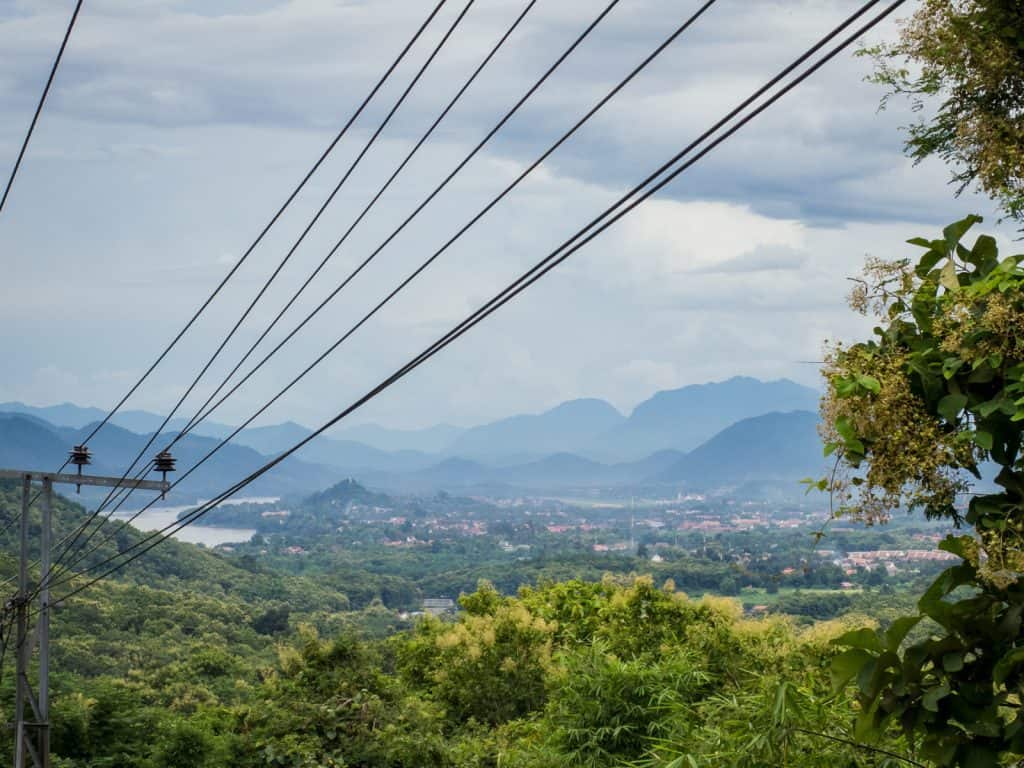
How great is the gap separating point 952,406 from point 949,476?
0.19 m

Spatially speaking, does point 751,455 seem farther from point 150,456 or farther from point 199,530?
point 199,530

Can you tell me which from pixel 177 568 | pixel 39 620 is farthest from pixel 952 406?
pixel 177 568

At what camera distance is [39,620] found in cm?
807

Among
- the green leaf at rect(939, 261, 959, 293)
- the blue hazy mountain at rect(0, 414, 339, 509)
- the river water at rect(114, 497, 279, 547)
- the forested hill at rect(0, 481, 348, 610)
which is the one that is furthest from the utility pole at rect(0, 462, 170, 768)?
the river water at rect(114, 497, 279, 547)

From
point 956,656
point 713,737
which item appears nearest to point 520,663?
point 713,737

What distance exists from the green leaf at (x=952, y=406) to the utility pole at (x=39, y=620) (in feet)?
22.2

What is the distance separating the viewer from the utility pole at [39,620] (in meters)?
8.05

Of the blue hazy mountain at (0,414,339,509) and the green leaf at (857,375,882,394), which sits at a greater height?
the blue hazy mountain at (0,414,339,509)

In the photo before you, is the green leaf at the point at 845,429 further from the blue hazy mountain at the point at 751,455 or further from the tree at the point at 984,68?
the blue hazy mountain at the point at 751,455

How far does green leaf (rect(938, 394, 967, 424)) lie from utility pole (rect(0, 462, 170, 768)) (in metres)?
6.76

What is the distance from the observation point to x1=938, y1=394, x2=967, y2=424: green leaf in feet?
7.74

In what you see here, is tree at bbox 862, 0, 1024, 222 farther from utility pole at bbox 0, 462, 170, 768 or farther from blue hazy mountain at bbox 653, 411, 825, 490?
blue hazy mountain at bbox 653, 411, 825, 490

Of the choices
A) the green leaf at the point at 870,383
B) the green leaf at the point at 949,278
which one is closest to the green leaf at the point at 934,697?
the green leaf at the point at 870,383

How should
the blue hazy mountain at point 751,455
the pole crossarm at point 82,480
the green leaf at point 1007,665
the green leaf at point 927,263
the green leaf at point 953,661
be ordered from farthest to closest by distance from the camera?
the blue hazy mountain at point 751,455 → the pole crossarm at point 82,480 → the green leaf at point 927,263 → the green leaf at point 953,661 → the green leaf at point 1007,665
